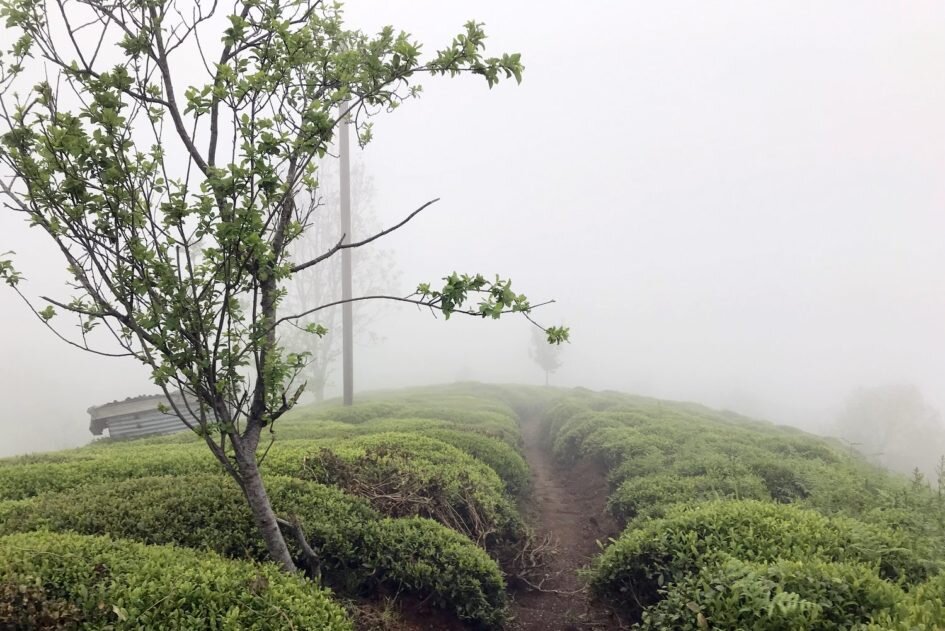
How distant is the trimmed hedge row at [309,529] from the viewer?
534 cm

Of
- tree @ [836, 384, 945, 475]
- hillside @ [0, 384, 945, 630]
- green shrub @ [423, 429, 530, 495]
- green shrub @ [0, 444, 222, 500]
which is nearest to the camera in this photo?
hillside @ [0, 384, 945, 630]

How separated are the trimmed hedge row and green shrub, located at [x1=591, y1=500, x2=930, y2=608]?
1738 millimetres

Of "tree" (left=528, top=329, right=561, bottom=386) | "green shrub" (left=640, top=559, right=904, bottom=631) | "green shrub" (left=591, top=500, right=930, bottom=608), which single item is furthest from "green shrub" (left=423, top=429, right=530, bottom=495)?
"tree" (left=528, top=329, right=561, bottom=386)

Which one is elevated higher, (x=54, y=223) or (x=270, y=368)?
(x=54, y=223)

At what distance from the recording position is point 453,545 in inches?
259

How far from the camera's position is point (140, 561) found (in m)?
4.20

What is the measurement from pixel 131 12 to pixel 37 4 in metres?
0.66

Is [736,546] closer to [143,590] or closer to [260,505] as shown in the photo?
[260,505]

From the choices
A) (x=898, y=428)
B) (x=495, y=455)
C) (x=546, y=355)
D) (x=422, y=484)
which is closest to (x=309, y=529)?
(x=422, y=484)

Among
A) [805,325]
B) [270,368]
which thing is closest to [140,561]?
[270,368]

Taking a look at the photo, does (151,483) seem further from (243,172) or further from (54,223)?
(243,172)

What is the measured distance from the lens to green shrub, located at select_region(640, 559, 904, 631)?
11.7ft

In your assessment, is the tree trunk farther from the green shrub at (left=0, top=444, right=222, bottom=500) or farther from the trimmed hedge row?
the green shrub at (left=0, top=444, right=222, bottom=500)

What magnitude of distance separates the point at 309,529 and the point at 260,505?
1.64 m
